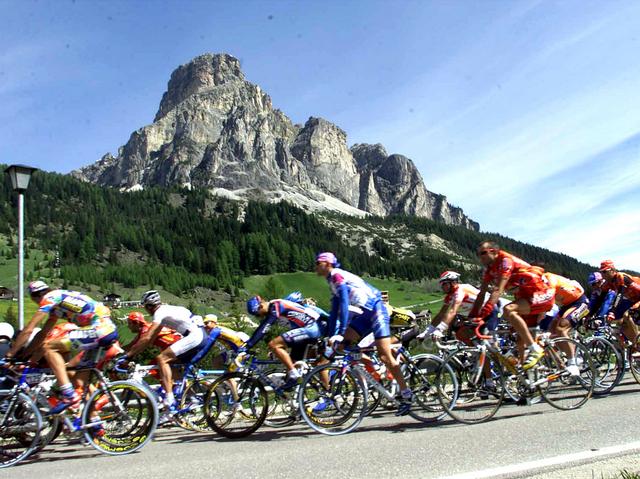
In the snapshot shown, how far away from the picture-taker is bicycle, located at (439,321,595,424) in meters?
7.43

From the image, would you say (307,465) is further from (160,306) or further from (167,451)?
(160,306)

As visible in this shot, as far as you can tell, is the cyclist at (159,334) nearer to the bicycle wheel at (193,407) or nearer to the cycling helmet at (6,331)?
the bicycle wheel at (193,407)

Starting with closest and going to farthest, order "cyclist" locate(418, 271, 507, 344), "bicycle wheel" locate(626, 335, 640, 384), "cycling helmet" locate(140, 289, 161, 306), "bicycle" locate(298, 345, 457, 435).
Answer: "bicycle" locate(298, 345, 457, 435) → "cycling helmet" locate(140, 289, 161, 306) → "cyclist" locate(418, 271, 507, 344) → "bicycle wheel" locate(626, 335, 640, 384)

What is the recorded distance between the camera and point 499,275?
7617mm

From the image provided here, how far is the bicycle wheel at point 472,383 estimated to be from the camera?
7281 millimetres

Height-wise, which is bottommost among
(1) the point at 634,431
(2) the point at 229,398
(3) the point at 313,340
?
(1) the point at 634,431

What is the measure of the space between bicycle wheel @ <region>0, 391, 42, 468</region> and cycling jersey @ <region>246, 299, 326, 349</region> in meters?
2.80

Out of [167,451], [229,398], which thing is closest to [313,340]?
[229,398]

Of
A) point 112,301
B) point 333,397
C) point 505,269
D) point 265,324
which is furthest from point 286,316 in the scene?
point 112,301

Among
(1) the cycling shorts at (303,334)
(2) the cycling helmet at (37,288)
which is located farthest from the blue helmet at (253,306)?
(2) the cycling helmet at (37,288)

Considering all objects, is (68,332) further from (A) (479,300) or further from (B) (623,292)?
(B) (623,292)

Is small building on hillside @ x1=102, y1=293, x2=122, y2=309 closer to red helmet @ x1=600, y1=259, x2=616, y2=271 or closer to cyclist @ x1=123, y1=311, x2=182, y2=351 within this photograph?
cyclist @ x1=123, y1=311, x2=182, y2=351

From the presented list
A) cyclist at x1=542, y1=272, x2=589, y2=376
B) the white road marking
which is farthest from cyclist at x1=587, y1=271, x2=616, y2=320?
the white road marking

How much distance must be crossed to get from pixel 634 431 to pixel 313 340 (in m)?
4.03
